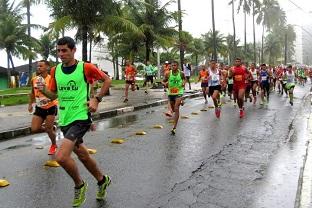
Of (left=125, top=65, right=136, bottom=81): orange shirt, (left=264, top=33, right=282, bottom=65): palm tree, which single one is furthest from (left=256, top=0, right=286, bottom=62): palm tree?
(left=125, top=65, right=136, bottom=81): orange shirt

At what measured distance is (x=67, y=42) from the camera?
16.4 feet

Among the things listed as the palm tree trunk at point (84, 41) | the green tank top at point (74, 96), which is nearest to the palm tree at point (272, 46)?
the palm tree trunk at point (84, 41)

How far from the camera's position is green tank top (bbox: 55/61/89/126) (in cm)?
505

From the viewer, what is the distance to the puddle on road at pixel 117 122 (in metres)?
12.5

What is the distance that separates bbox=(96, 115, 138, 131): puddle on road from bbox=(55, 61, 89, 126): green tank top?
22.3 feet

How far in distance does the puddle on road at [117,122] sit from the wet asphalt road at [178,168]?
0.78 ft

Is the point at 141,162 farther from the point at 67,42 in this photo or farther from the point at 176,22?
the point at 176,22

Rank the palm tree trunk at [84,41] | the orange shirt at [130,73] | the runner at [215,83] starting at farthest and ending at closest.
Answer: the palm tree trunk at [84,41]
the orange shirt at [130,73]
the runner at [215,83]

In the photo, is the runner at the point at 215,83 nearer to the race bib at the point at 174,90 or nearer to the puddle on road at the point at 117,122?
the puddle on road at the point at 117,122

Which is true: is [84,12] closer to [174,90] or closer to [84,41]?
[84,41]

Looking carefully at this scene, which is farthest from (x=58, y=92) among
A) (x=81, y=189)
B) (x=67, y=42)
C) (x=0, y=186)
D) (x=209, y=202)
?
(x=209, y=202)

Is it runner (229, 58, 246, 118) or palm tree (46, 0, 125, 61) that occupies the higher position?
palm tree (46, 0, 125, 61)

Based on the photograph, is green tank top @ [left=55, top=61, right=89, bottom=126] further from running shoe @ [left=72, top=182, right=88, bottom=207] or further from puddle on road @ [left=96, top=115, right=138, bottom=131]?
puddle on road @ [left=96, top=115, right=138, bottom=131]

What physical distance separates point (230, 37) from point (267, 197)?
75865 millimetres
